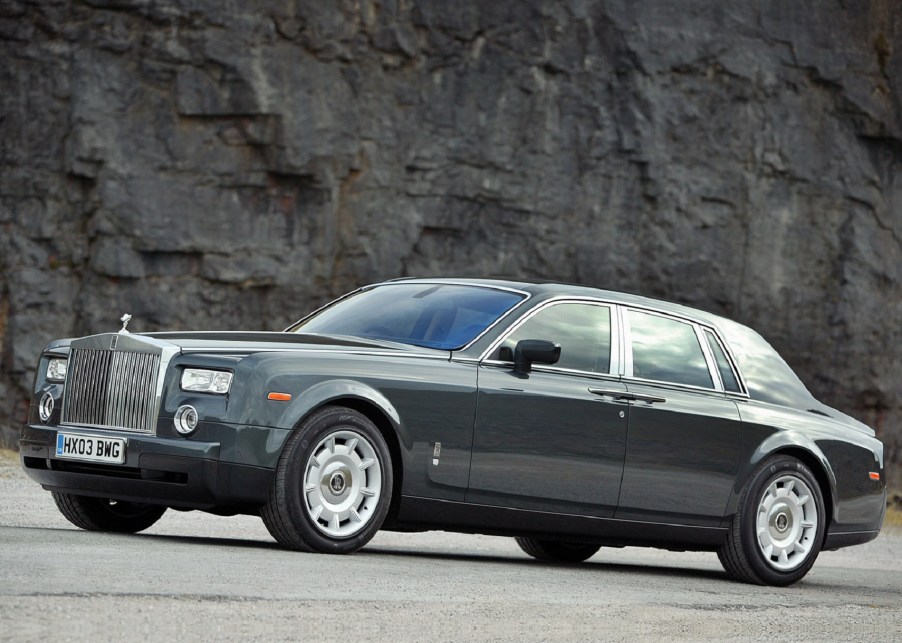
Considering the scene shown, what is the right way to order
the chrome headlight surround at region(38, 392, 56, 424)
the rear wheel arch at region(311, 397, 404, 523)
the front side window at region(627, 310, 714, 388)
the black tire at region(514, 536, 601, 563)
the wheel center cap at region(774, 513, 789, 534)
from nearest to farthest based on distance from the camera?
the rear wheel arch at region(311, 397, 404, 523) → the chrome headlight surround at region(38, 392, 56, 424) → the front side window at region(627, 310, 714, 388) → the wheel center cap at region(774, 513, 789, 534) → the black tire at region(514, 536, 601, 563)

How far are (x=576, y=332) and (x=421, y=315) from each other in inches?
37.8

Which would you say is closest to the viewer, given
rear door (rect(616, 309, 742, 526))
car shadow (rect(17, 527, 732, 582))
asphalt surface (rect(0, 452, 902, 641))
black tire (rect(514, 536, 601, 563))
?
asphalt surface (rect(0, 452, 902, 641))

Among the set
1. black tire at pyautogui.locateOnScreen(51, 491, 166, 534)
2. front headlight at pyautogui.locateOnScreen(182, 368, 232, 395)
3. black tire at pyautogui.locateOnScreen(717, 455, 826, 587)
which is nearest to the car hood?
front headlight at pyautogui.locateOnScreen(182, 368, 232, 395)

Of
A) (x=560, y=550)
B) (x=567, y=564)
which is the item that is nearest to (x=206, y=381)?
(x=567, y=564)

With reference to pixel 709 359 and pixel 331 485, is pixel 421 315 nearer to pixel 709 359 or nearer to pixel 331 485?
pixel 331 485

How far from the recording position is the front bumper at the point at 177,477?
7602 mm

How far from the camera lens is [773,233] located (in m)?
32.0

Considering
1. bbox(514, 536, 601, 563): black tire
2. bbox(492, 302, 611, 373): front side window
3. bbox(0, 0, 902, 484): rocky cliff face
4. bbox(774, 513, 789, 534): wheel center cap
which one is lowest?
bbox(514, 536, 601, 563): black tire

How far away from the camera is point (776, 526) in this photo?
9875 millimetres

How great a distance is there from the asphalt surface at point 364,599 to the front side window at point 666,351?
1264 mm

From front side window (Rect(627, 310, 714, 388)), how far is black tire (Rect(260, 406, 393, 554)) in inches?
85.0

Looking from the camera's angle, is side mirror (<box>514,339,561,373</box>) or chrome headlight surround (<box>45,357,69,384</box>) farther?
side mirror (<box>514,339,561,373</box>)

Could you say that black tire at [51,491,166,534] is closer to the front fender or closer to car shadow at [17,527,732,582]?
car shadow at [17,527,732,582]

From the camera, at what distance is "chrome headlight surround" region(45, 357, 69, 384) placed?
8.42m
